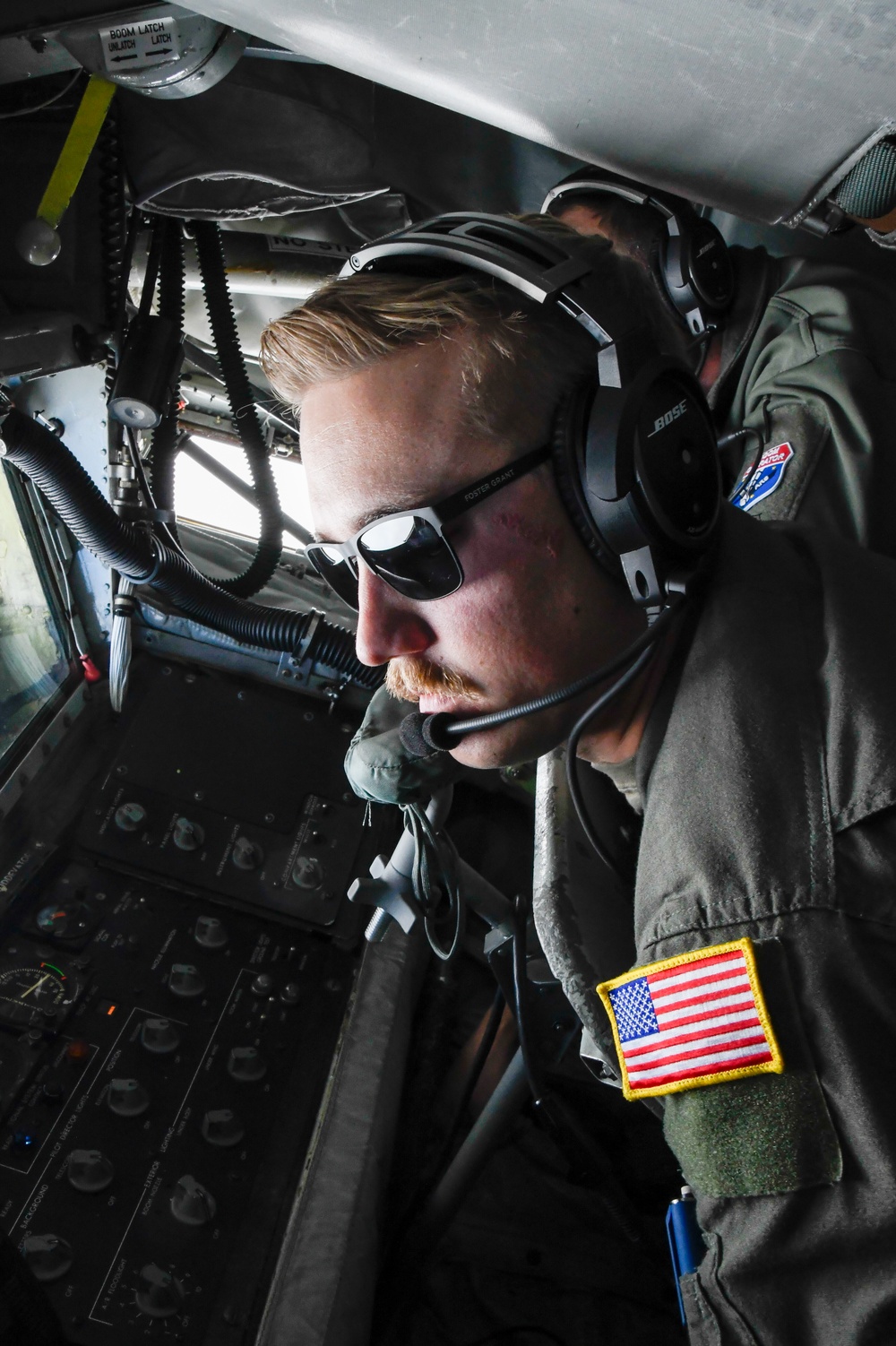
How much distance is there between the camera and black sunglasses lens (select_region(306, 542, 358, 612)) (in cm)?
111

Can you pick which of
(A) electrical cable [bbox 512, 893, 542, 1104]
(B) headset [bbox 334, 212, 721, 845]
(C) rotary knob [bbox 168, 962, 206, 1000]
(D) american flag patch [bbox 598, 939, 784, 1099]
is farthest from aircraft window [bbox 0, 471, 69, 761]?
(D) american flag patch [bbox 598, 939, 784, 1099]

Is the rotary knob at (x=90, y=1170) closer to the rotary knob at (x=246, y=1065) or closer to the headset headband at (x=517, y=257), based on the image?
the rotary knob at (x=246, y=1065)

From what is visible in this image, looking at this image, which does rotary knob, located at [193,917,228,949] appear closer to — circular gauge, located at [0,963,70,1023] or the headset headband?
circular gauge, located at [0,963,70,1023]

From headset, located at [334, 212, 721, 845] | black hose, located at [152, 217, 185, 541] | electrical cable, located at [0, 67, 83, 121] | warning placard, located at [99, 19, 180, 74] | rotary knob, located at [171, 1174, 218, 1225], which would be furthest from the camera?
black hose, located at [152, 217, 185, 541]

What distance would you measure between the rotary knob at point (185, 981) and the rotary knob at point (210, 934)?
0.06m

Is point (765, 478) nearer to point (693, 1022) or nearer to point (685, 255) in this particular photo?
point (685, 255)

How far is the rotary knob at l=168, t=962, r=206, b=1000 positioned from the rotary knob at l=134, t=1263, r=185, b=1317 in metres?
0.45

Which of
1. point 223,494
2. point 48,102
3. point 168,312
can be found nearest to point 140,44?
point 48,102

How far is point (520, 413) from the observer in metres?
0.97

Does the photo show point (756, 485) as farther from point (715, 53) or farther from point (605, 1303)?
point (605, 1303)

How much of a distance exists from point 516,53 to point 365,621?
0.57 metres

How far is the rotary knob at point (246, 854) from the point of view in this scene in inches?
75.1

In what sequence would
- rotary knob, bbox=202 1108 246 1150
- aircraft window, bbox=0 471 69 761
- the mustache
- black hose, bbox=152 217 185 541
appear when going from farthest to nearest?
aircraft window, bbox=0 471 69 761 < black hose, bbox=152 217 185 541 < rotary knob, bbox=202 1108 246 1150 < the mustache

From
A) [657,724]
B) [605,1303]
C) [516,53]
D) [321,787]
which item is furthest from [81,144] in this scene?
[605,1303]
